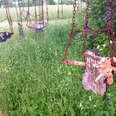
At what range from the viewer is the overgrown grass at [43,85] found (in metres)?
1.60

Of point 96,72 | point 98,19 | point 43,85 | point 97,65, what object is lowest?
point 43,85

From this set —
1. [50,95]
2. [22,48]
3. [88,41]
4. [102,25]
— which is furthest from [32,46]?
[50,95]

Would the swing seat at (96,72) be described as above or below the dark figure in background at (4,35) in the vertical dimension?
below

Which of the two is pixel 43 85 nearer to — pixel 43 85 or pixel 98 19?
pixel 43 85

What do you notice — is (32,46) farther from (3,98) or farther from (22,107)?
(22,107)

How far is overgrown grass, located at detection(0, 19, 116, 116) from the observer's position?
1.60 metres

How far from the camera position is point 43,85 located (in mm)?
1896

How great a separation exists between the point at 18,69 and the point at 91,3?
147cm

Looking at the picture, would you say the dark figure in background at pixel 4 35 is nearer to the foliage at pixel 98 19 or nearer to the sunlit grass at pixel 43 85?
the sunlit grass at pixel 43 85

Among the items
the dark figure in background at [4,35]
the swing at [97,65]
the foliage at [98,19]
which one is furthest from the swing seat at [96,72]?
the dark figure in background at [4,35]

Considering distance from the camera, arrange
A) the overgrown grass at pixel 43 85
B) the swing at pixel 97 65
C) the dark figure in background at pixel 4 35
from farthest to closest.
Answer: the dark figure in background at pixel 4 35
the overgrown grass at pixel 43 85
the swing at pixel 97 65

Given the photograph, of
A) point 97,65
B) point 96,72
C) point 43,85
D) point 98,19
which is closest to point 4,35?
point 43,85

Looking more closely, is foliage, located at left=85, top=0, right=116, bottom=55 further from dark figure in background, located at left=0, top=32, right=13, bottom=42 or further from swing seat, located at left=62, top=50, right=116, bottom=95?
dark figure in background, located at left=0, top=32, right=13, bottom=42

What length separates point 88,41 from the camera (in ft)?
9.50
